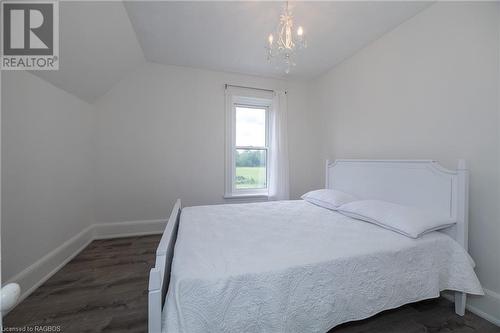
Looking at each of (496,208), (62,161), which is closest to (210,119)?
(62,161)

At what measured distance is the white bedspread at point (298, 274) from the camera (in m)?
1.06

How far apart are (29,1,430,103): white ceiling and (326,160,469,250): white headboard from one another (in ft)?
4.83

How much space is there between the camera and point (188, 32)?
2412 mm

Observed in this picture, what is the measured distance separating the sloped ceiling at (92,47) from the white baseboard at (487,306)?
3906 millimetres

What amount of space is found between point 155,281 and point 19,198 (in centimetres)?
164

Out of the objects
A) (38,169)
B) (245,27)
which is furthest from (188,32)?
(38,169)

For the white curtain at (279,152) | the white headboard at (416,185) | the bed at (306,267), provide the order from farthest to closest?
the white curtain at (279,152)
the white headboard at (416,185)
the bed at (306,267)

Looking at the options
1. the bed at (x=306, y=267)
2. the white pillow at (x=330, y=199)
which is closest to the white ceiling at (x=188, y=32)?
the bed at (x=306, y=267)

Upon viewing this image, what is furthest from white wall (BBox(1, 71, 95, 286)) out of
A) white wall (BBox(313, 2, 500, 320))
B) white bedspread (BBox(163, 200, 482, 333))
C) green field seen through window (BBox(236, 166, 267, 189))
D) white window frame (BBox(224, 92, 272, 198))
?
white wall (BBox(313, 2, 500, 320))

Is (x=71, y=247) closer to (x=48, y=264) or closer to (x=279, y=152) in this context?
(x=48, y=264)

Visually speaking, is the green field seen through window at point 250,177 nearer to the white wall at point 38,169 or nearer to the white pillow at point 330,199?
the white pillow at point 330,199

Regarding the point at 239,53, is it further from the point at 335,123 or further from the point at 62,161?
the point at 62,161

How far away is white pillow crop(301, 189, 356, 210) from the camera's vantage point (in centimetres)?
235
